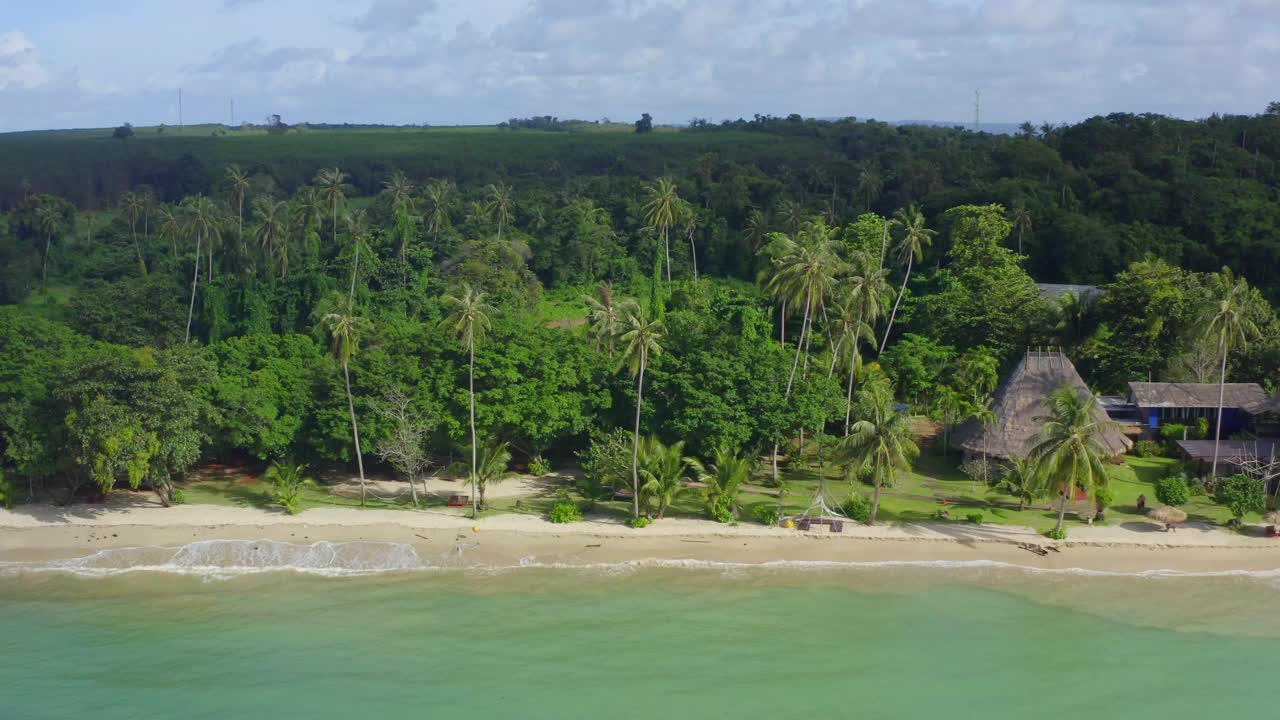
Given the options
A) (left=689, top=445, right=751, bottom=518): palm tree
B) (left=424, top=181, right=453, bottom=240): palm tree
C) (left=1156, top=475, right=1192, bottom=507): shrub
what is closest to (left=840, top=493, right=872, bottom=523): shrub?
(left=689, top=445, right=751, bottom=518): palm tree

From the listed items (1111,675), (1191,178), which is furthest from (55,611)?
(1191,178)

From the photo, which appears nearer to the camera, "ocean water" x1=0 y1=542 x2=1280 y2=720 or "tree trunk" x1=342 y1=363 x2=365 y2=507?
"ocean water" x1=0 y1=542 x2=1280 y2=720

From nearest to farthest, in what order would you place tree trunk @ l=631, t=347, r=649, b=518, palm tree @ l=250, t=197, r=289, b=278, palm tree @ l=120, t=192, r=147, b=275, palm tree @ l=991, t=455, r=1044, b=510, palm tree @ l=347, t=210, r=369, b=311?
palm tree @ l=991, t=455, r=1044, b=510, tree trunk @ l=631, t=347, r=649, b=518, palm tree @ l=347, t=210, r=369, b=311, palm tree @ l=250, t=197, r=289, b=278, palm tree @ l=120, t=192, r=147, b=275

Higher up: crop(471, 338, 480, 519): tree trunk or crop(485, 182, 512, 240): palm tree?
crop(485, 182, 512, 240): palm tree

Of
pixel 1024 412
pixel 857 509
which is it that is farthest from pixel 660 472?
pixel 1024 412

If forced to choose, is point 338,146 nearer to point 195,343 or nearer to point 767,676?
point 195,343

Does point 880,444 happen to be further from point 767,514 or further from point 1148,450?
point 1148,450

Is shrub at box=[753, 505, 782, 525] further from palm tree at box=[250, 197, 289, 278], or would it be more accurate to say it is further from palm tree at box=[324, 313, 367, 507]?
palm tree at box=[250, 197, 289, 278]
